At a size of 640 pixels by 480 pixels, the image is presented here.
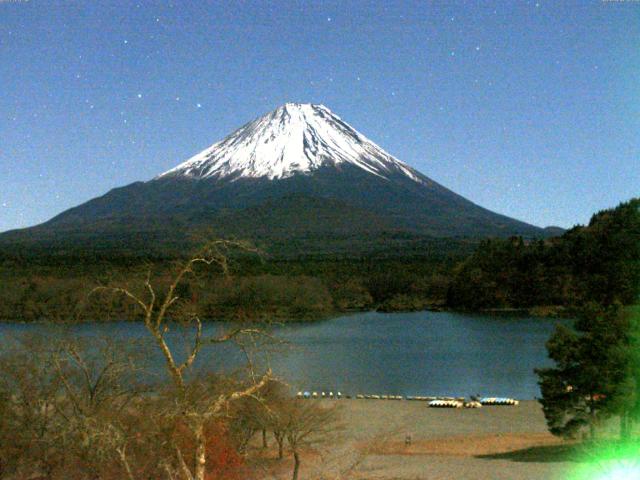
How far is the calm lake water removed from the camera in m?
24.0

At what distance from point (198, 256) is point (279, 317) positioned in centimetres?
4493

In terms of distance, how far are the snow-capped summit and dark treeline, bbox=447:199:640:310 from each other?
5267cm

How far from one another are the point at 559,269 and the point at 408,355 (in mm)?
26620

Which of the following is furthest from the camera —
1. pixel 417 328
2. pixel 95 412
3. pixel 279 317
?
pixel 279 317

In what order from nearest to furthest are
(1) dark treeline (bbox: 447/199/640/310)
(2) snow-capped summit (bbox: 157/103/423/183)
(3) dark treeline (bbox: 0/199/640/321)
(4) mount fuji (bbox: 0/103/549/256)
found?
(3) dark treeline (bbox: 0/199/640/321)
(1) dark treeline (bbox: 447/199/640/310)
(4) mount fuji (bbox: 0/103/549/256)
(2) snow-capped summit (bbox: 157/103/423/183)

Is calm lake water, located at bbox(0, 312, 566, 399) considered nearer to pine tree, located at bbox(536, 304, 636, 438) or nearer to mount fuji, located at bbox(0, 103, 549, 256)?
pine tree, located at bbox(536, 304, 636, 438)

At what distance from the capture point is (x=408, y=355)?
31984 mm

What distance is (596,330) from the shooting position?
40.9 ft

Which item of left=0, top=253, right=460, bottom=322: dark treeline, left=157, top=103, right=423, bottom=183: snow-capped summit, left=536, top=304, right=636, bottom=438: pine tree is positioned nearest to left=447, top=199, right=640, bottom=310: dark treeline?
left=0, top=253, right=460, bottom=322: dark treeline

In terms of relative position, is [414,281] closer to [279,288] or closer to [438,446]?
[279,288]

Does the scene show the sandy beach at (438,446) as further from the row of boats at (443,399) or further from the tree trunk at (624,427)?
the tree trunk at (624,427)

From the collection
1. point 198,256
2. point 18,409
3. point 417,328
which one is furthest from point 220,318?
point 198,256

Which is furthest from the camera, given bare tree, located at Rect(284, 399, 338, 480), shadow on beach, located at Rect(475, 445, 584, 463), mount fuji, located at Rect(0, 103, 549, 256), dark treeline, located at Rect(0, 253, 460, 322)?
mount fuji, located at Rect(0, 103, 549, 256)

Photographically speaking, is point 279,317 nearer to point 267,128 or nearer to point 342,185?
point 342,185
